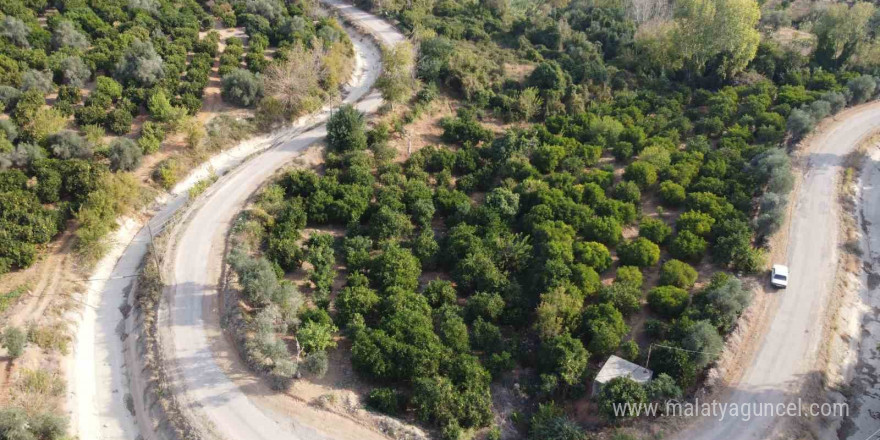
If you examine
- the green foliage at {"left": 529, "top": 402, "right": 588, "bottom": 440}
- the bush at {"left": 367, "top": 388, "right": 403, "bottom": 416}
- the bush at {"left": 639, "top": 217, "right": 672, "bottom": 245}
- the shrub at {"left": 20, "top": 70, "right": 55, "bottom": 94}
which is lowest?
the green foliage at {"left": 529, "top": 402, "right": 588, "bottom": 440}

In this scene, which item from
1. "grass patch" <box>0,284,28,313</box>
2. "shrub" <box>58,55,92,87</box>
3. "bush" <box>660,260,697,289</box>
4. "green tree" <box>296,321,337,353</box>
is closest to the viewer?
"green tree" <box>296,321,337,353</box>

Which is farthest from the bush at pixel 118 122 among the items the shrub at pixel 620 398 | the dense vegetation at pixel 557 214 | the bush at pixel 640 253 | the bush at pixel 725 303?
the bush at pixel 725 303

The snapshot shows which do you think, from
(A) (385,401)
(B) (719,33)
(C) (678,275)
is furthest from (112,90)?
(B) (719,33)

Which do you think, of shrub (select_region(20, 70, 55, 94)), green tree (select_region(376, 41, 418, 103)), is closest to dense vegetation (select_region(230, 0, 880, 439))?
green tree (select_region(376, 41, 418, 103))

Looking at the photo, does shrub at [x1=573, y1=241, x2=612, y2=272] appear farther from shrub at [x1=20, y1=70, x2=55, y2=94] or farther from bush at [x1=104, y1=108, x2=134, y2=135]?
shrub at [x1=20, y1=70, x2=55, y2=94]

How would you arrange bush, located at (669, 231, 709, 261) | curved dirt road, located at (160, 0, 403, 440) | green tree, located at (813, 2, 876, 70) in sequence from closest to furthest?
1. curved dirt road, located at (160, 0, 403, 440)
2. bush, located at (669, 231, 709, 261)
3. green tree, located at (813, 2, 876, 70)

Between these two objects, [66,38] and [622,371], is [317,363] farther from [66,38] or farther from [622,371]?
[66,38]

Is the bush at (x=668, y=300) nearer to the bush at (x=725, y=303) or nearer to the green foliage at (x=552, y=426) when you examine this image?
the bush at (x=725, y=303)
